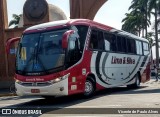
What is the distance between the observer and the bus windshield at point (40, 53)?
1184cm

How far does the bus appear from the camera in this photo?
1179 cm

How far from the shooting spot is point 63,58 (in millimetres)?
11852

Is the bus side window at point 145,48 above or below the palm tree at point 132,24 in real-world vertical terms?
below

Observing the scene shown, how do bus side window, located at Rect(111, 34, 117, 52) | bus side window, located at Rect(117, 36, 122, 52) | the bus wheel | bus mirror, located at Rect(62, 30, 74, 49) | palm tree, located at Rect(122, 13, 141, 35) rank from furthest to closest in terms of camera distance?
palm tree, located at Rect(122, 13, 141, 35) < bus side window, located at Rect(117, 36, 122, 52) < bus side window, located at Rect(111, 34, 117, 52) < the bus wheel < bus mirror, located at Rect(62, 30, 74, 49)

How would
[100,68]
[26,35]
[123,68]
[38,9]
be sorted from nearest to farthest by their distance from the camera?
1. [26,35]
2. [100,68]
3. [123,68]
4. [38,9]

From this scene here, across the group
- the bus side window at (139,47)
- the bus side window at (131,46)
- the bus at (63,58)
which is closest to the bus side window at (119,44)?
the bus at (63,58)

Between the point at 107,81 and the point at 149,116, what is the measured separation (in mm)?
6776

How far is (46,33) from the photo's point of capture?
12531 mm

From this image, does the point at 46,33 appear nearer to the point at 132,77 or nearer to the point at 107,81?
the point at 107,81

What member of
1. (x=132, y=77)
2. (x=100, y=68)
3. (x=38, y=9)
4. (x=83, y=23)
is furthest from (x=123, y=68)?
(x=38, y=9)

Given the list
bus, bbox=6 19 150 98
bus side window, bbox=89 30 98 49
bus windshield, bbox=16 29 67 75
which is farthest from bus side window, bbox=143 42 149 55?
bus windshield, bbox=16 29 67 75

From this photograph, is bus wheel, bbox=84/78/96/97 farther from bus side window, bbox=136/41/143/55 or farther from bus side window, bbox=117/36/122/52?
bus side window, bbox=136/41/143/55

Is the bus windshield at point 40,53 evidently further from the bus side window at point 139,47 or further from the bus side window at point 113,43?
the bus side window at point 139,47

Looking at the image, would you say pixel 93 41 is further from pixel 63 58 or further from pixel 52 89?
pixel 52 89
